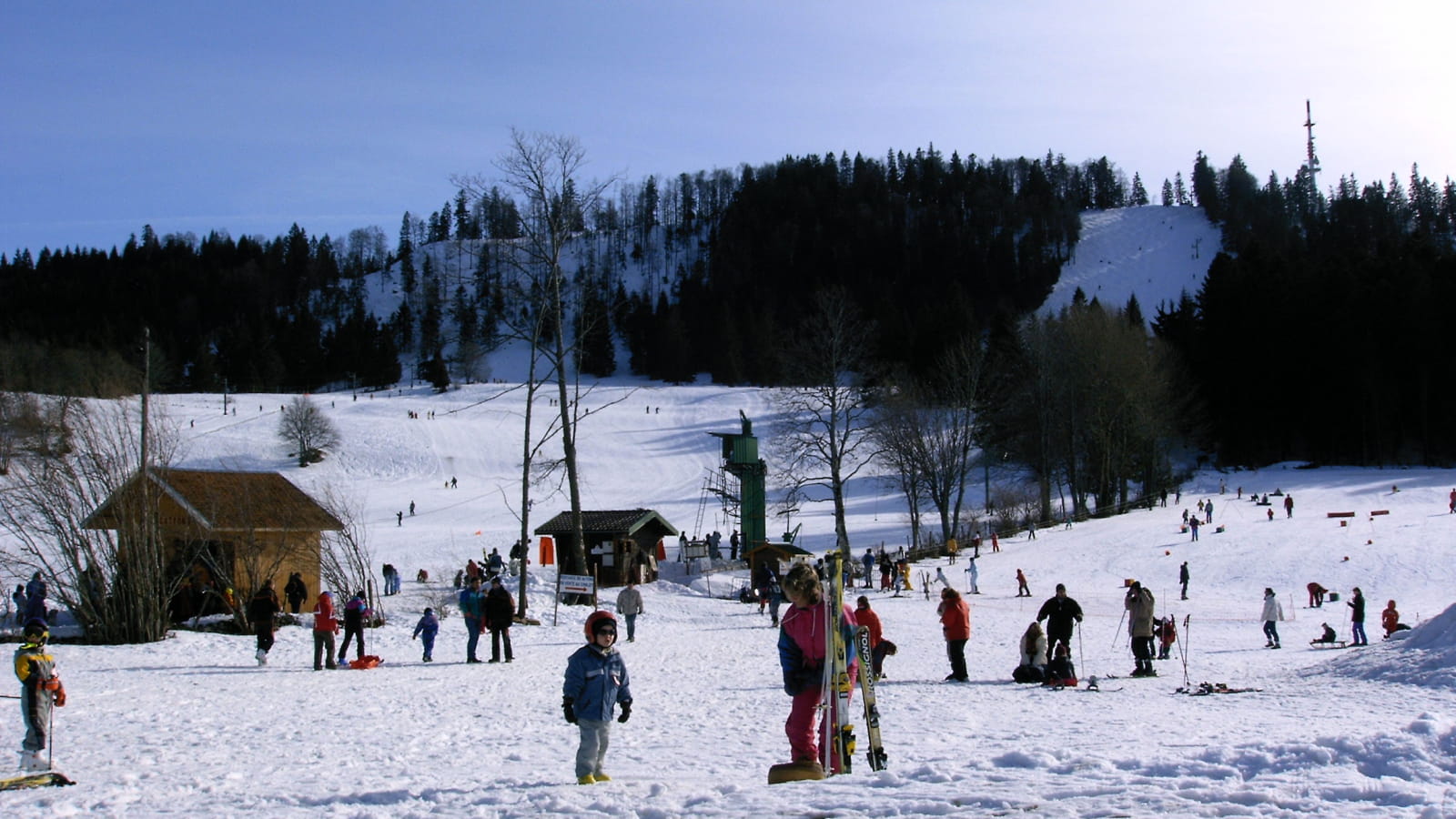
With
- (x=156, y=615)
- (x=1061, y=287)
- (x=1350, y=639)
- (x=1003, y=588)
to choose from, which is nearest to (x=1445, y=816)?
(x=1350, y=639)

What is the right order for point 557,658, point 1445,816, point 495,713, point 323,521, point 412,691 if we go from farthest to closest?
point 323,521, point 557,658, point 412,691, point 495,713, point 1445,816

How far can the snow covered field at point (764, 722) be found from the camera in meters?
6.04

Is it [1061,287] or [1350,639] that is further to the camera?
[1061,287]

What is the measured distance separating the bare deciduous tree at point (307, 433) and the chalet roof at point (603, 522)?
42646mm

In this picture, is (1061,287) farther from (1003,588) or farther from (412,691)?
(412,691)

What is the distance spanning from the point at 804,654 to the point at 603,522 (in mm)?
25838

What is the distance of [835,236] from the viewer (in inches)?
5782

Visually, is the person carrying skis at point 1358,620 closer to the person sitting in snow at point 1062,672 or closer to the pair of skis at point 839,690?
the person sitting in snow at point 1062,672

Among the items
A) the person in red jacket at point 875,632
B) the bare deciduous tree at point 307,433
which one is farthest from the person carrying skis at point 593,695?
the bare deciduous tree at point 307,433

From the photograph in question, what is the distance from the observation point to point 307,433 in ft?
230

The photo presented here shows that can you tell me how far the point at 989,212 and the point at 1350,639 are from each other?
127919mm

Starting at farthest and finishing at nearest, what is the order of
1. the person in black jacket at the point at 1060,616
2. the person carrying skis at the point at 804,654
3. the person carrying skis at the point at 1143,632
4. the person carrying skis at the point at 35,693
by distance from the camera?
the person carrying skis at the point at 1143,632
the person in black jacket at the point at 1060,616
the person carrying skis at the point at 35,693
the person carrying skis at the point at 804,654

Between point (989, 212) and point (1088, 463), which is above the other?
point (989, 212)

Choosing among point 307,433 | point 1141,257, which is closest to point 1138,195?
point 1141,257
